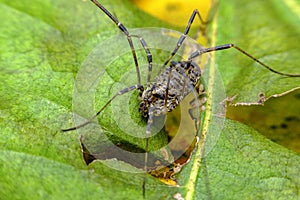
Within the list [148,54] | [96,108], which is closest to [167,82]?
[148,54]

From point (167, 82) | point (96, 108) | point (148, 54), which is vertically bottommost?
point (96, 108)

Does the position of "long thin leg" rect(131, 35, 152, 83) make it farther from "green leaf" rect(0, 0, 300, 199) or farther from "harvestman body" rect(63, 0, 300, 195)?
"green leaf" rect(0, 0, 300, 199)

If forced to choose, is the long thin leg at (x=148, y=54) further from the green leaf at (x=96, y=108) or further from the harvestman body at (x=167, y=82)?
Answer: the green leaf at (x=96, y=108)

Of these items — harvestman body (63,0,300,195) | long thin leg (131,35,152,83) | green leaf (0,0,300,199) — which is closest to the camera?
green leaf (0,0,300,199)

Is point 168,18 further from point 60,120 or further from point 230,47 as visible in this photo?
point 60,120

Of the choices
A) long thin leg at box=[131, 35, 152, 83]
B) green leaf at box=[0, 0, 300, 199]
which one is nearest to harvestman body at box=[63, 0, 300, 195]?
long thin leg at box=[131, 35, 152, 83]

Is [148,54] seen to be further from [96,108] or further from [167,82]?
[96,108]

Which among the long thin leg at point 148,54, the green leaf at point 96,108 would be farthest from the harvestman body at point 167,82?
the green leaf at point 96,108

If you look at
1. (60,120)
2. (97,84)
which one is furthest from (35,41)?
(60,120)
